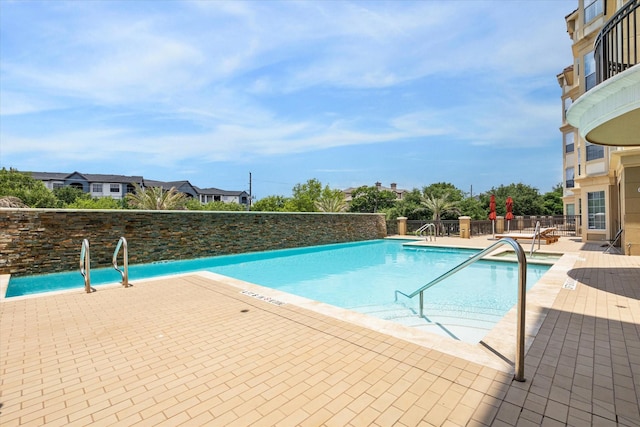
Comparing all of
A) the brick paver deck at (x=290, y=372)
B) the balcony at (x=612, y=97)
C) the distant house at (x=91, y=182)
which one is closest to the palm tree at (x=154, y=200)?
the brick paver deck at (x=290, y=372)

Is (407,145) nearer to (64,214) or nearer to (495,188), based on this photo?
(495,188)

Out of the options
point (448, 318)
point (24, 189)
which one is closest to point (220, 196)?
point (24, 189)

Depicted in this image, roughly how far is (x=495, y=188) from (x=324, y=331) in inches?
2105

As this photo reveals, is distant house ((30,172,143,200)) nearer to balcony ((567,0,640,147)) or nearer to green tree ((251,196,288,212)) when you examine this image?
green tree ((251,196,288,212))

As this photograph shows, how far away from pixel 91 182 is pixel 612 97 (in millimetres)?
60209

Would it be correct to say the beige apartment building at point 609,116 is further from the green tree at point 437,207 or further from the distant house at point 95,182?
the distant house at point 95,182

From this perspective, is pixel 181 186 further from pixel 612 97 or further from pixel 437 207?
pixel 612 97

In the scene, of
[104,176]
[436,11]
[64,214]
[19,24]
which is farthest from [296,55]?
[104,176]

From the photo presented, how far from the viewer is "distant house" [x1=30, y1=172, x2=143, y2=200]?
153ft

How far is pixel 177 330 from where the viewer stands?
4.25 metres

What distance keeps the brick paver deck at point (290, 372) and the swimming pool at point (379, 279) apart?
1.86 metres

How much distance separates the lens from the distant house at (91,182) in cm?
4657

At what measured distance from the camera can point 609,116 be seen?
4.66m

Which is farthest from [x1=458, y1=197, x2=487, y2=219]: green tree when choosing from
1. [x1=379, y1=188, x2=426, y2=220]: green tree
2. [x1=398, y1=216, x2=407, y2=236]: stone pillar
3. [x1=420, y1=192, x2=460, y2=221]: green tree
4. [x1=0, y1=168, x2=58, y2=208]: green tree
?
[x1=0, y1=168, x2=58, y2=208]: green tree
